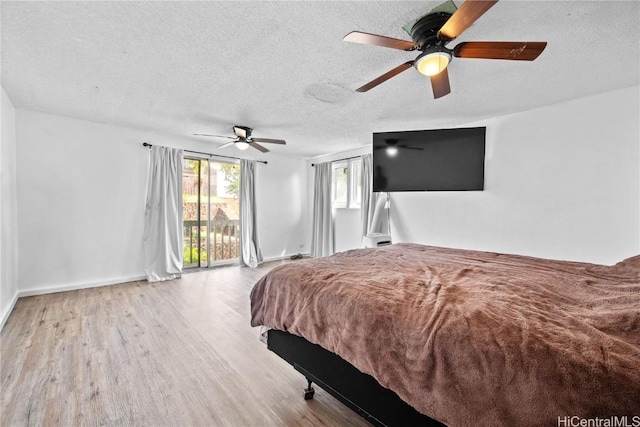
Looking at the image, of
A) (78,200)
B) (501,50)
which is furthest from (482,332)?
(78,200)

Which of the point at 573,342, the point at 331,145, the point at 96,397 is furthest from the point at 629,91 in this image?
the point at 96,397

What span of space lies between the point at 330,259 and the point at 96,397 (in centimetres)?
176

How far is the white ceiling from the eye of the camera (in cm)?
163

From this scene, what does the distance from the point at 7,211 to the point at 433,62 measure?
439 cm

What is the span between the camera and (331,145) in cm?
505

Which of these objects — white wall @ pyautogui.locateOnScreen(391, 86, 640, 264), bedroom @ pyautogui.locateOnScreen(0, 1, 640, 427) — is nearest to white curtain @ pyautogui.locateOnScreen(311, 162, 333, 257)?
bedroom @ pyautogui.locateOnScreen(0, 1, 640, 427)

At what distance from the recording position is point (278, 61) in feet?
7.11

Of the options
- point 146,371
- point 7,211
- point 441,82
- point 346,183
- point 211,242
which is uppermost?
point 441,82

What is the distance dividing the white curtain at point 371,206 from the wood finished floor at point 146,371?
2493 millimetres

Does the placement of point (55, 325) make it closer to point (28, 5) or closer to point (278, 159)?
point (28, 5)

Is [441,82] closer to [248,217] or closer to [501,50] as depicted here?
[501,50]

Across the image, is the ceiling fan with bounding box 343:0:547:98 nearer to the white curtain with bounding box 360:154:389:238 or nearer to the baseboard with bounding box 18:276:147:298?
the white curtain with bounding box 360:154:389:238

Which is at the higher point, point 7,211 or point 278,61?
point 278,61

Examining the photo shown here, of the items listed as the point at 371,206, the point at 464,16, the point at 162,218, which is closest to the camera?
the point at 464,16
